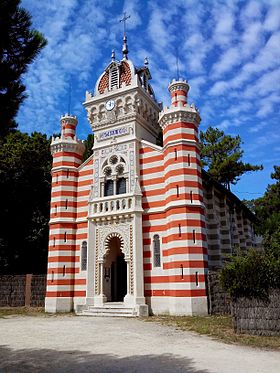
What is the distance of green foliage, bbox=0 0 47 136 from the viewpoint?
23.5ft

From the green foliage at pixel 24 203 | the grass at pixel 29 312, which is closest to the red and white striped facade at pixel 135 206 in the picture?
the grass at pixel 29 312

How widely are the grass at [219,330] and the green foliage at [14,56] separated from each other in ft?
26.4

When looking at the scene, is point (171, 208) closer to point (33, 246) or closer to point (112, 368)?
point (112, 368)

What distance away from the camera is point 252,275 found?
10211 mm

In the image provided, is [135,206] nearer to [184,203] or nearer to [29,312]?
[184,203]

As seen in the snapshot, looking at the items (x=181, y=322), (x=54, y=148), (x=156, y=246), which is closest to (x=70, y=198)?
(x=54, y=148)

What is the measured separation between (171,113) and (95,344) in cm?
1251

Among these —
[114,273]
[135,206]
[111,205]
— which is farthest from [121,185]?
[114,273]

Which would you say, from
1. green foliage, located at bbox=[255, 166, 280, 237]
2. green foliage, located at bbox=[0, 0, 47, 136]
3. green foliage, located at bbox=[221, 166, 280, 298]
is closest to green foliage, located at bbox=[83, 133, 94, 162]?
green foliage, located at bbox=[255, 166, 280, 237]

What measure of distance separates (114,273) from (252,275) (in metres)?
10.8

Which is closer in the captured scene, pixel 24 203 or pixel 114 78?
pixel 114 78

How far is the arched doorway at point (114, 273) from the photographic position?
18788 mm

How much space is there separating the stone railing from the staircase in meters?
4.70

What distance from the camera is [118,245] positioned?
19922 mm
